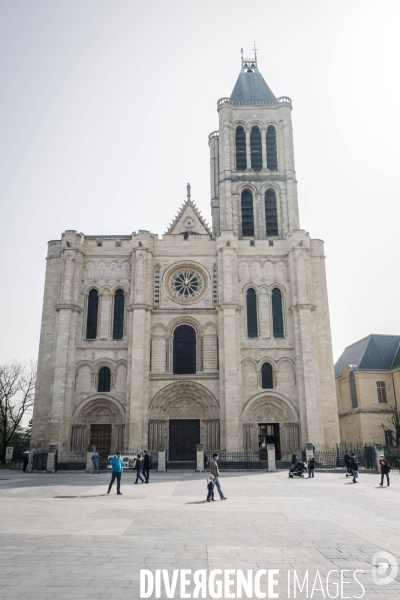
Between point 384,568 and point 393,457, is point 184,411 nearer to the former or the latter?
point 393,457

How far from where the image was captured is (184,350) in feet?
113

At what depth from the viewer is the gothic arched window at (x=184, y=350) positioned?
34.1 meters

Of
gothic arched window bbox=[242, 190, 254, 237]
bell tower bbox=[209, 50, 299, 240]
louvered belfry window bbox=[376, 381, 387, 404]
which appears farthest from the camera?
louvered belfry window bbox=[376, 381, 387, 404]

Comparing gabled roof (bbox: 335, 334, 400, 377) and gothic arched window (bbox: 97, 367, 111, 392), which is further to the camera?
gabled roof (bbox: 335, 334, 400, 377)

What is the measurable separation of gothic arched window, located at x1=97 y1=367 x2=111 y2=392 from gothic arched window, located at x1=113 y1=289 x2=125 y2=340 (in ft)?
7.66

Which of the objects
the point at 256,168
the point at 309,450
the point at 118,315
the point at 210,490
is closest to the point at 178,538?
the point at 210,490

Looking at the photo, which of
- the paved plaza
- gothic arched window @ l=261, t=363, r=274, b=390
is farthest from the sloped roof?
the paved plaza

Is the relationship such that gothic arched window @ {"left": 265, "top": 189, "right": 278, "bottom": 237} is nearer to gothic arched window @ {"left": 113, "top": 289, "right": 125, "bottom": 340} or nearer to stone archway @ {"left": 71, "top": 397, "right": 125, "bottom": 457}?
gothic arched window @ {"left": 113, "top": 289, "right": 125, "bottom": 340}

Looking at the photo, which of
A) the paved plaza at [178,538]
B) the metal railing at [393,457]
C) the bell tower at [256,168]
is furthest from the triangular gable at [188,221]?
the paved plaza at [178,538]

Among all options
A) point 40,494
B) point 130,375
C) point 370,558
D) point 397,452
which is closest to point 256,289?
point 130,375

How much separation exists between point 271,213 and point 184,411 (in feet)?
55.6

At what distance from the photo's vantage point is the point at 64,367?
32.2 m

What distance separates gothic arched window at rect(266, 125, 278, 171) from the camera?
4078 cm

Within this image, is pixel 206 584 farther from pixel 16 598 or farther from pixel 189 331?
pixel 189 331
